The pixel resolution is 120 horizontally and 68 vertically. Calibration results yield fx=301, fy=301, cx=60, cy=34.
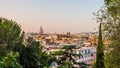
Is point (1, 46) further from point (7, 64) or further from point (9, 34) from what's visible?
point (7, 64)

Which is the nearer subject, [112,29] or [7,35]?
[112,29]

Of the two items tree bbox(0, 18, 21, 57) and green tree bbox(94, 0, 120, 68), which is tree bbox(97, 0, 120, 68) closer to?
green tree bbox(94, 0, 120, 68)

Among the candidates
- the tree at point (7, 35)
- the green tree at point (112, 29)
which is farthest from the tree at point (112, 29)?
the tree at point (7, 35)

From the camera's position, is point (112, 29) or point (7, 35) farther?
point (7, 35)

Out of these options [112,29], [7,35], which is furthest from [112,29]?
[7,35]

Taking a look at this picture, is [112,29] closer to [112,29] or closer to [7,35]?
[112,29]

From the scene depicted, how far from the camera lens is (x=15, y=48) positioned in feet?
89.0

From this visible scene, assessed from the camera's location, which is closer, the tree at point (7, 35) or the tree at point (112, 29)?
the tree at point (112, 29)

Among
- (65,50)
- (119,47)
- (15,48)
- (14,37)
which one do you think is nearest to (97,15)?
(119,47)

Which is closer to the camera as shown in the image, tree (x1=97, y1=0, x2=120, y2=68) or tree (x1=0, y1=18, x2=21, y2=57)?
tree (x1=97, y1=0, x2=120, y2=68)

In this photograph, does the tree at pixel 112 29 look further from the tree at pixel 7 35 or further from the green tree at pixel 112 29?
the tree at pixel 7 35

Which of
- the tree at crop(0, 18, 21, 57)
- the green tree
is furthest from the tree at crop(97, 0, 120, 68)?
the tree at crop(0, 18, 21, 57)

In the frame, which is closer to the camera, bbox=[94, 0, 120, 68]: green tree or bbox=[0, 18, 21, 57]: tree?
bbox=[94, 0, 120, 68]: green tree

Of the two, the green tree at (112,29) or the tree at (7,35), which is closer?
the green tree at (112,29)
